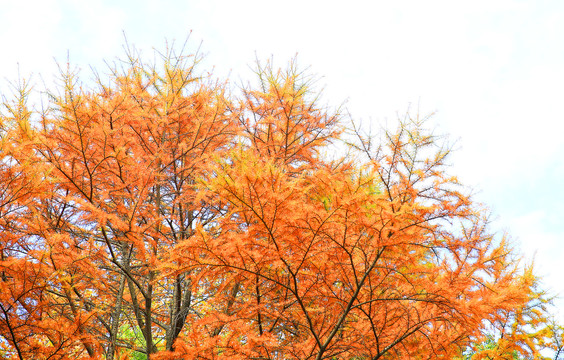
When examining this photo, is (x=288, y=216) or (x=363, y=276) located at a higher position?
(x=288, y=216)

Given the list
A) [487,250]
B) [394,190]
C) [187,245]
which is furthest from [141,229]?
[487,250]

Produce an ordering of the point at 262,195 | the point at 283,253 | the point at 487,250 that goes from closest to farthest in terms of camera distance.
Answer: the point at 262,195 < the point at 283,253 < the point at 487,250

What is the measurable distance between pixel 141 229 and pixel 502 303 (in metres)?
4.19

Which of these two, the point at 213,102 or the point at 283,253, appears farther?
the point at 213,102

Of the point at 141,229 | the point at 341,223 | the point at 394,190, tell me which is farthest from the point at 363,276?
the point at 141,229

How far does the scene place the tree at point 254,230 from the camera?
15.4 feet

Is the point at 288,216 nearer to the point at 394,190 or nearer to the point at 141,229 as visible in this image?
the point at 394,190

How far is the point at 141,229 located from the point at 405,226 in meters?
3.19

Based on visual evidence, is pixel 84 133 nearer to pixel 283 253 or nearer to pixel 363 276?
pixel 283 253

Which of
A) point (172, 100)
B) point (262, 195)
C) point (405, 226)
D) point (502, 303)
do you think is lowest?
point (502, 303)

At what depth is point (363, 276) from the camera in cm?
509

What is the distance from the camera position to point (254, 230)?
4793 mm

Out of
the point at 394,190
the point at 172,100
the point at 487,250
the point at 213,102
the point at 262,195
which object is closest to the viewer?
the point at 262,195

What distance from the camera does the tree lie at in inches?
185
